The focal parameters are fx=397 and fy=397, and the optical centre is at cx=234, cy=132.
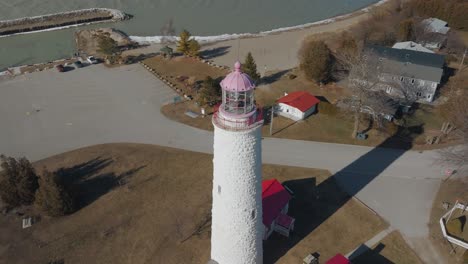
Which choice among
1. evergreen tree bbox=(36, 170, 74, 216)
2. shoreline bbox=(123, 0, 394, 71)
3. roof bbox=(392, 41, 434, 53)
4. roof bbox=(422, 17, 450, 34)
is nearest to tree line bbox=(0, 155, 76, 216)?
evergreen tree bbox=(36, 170, 74, 216)

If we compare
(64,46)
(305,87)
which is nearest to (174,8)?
(64,46)

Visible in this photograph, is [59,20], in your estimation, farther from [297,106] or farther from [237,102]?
[237,102]

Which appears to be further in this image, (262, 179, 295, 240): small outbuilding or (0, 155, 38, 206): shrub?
(0, 155, 38, 206): shrub

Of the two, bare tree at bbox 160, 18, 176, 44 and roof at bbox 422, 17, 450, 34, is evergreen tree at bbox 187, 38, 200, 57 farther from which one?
roof at bbox 422, 17, 450, 34

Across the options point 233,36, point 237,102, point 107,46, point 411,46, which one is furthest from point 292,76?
point 237,102

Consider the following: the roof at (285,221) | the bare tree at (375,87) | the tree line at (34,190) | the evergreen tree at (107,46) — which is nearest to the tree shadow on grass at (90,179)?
the tree line at (34,190)
